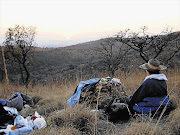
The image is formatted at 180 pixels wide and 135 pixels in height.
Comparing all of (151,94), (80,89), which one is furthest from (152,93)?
(80,89)

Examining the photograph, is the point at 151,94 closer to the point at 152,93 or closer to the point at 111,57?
the point at 152,93

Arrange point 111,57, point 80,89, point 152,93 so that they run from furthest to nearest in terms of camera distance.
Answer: point 111,57, point 80,89, point 152,93

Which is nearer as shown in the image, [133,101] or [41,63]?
[133,101]

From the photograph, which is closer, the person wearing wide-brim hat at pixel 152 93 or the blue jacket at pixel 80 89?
the person wearing wide-brim hat at pixel 152 93

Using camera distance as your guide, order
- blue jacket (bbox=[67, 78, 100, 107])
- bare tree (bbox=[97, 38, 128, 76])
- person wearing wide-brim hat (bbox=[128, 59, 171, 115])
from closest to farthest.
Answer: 1. person wearing wide-brim hat (bbox=[128, 59, 171, 115])
2. blue jacket (bbox=[67, 78, 100, 107])
3. bare tree (bbox=[97, 38, 128, 76])

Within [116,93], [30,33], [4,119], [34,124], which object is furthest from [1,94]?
[30,33]

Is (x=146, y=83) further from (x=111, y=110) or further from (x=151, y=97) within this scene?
(x=111, y=110)

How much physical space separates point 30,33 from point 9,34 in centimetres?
149

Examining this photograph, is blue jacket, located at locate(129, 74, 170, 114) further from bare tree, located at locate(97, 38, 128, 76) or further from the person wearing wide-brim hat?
bare tree, located at locate(97, 38, 128, 76)

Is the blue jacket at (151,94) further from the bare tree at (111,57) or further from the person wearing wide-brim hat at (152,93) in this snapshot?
the bare tree at (111,57)

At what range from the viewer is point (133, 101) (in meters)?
3.34

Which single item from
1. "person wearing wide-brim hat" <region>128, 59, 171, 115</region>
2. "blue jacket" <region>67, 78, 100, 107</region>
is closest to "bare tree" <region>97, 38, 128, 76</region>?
"blue jacket" <region>67, 78, 100, 107</region>

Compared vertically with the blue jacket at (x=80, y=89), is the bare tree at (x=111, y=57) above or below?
above

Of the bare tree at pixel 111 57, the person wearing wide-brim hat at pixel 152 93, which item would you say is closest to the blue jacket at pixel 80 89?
the person wearing wide-brim hat at pixel 152 93
